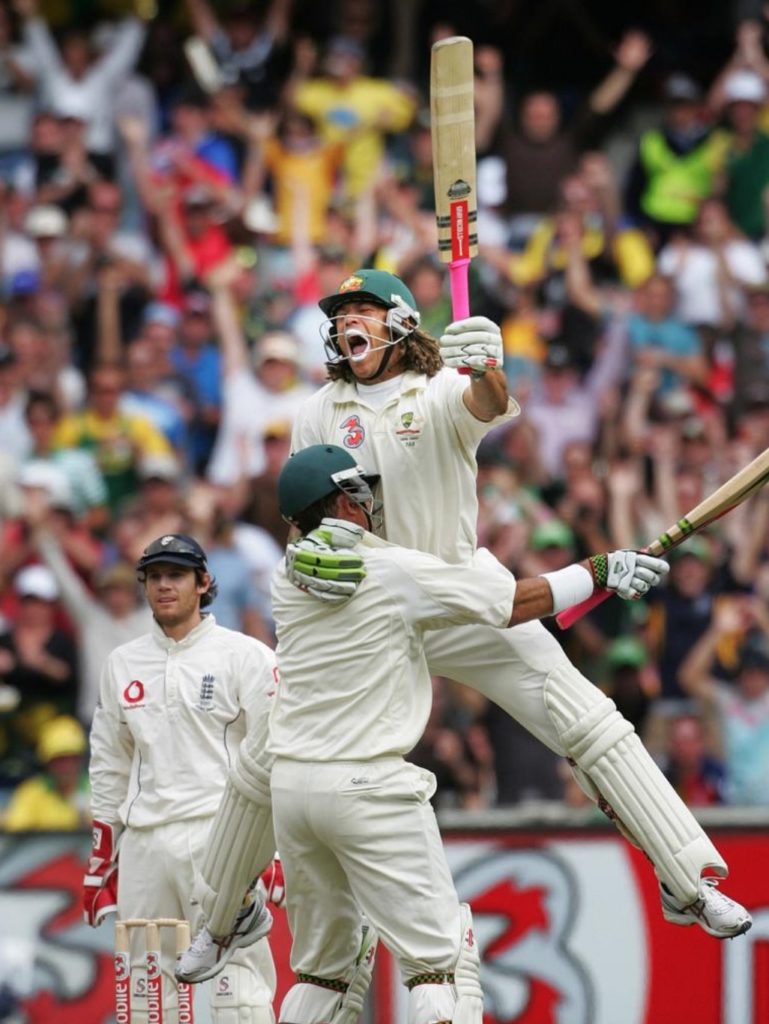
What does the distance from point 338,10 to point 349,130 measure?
5.35 feet

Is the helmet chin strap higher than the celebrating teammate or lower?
higher

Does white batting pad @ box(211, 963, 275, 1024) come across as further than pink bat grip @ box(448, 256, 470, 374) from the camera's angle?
Yes

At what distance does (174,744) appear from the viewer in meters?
10.3

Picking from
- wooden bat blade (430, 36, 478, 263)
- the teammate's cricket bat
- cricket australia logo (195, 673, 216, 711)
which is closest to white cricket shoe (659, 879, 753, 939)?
cricket australia logo (195, 673, 216, 711)

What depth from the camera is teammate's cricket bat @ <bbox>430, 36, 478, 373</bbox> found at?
9703 mm

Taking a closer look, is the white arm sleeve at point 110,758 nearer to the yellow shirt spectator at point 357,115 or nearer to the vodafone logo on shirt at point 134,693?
the vodafone logo on shirt at point 134,693

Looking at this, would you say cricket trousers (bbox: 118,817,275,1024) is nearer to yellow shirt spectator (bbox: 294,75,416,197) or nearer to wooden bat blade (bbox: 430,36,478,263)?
wooden bat blade (bbox: 430,36,478,263)

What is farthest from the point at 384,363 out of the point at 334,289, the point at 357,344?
the point at 334,289

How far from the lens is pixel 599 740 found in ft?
30.9

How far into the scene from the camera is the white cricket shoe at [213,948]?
9.62 meters

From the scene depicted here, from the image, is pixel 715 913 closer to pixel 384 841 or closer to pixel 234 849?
pixel 384 841

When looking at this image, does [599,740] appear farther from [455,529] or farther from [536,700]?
[455,529]

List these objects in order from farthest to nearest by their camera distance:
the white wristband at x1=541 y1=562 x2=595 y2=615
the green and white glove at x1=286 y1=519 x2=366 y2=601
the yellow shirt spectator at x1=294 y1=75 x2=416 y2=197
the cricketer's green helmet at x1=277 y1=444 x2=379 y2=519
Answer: the yellow shirt spectator at x1=294 y1=75 x2=416 y2=197 → the white wristband at x1=541 y1=562 x2=595 y2=615 → the cricketer's green helmet at x1=277 y1=444 x2=379 y2=519 → the green and white glove at x1=286 y1=519 x2=366 y2=601

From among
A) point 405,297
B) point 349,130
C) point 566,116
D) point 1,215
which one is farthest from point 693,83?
point 405,297
